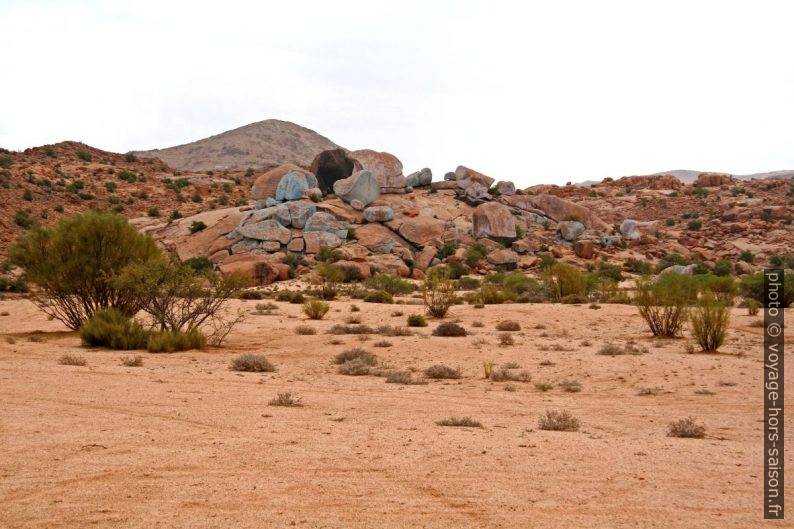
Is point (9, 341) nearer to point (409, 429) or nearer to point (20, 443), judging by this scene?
point (20, 443)

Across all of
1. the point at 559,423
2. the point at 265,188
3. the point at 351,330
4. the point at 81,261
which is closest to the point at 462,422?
the point at 559,423

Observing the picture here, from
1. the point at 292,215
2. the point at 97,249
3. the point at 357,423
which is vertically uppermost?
the point at 292,215

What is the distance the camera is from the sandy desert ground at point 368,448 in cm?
504

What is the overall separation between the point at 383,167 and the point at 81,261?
3044 cm

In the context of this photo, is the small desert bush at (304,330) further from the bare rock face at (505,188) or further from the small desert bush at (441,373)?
the bare rock face at (505,188)

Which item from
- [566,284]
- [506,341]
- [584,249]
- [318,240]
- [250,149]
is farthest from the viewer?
[250,149]

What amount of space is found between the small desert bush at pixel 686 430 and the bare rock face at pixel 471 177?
1697 inches

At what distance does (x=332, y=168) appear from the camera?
157 ft

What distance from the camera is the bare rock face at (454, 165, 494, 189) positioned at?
5119 centimetres

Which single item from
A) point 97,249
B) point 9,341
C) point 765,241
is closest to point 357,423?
point 9,341

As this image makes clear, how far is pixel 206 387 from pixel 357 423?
3.20 metres

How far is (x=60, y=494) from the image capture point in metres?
5.18

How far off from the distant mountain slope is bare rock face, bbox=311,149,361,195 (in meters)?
60.6

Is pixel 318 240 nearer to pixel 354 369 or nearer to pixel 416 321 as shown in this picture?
pixel 416 321
